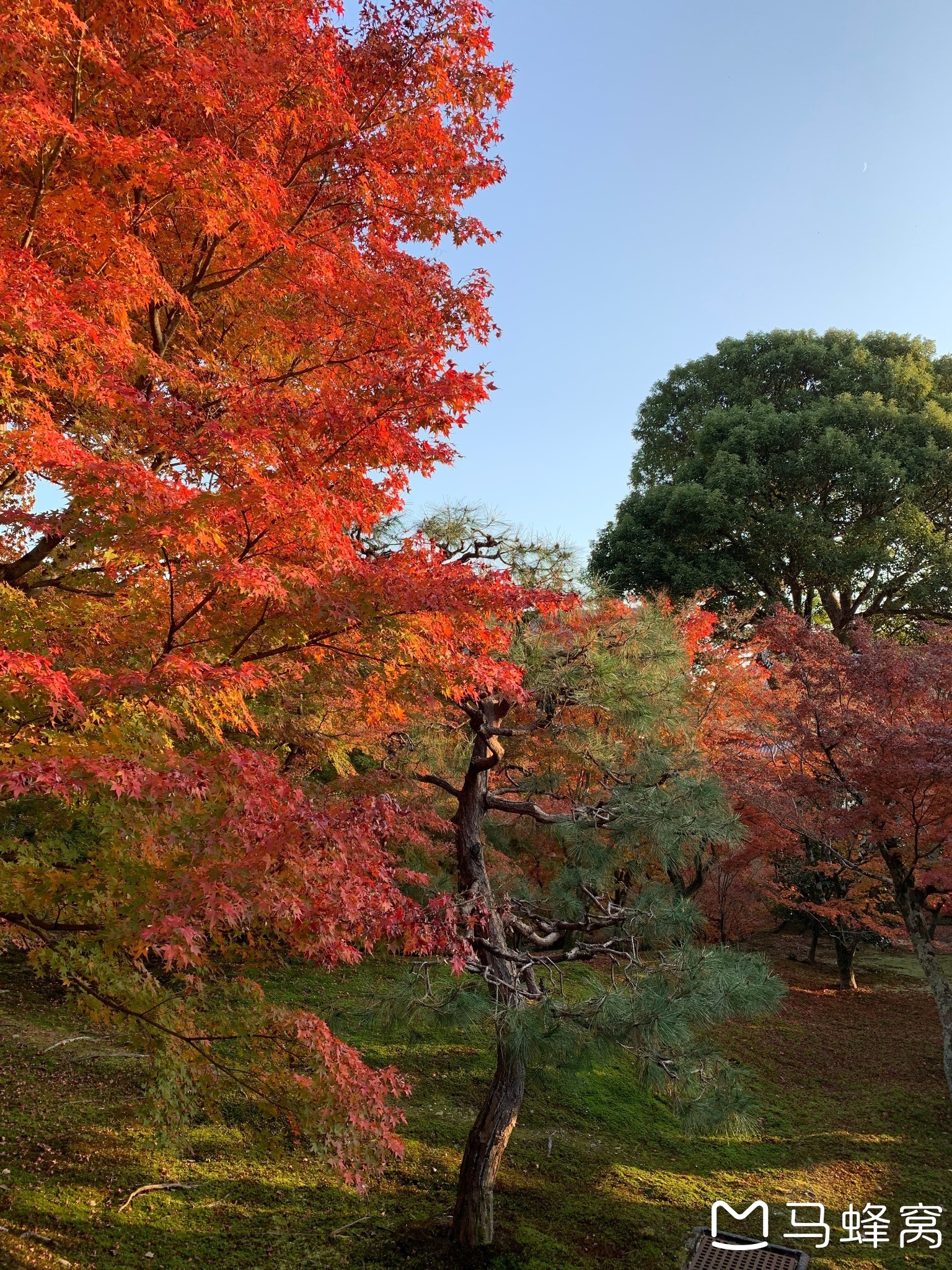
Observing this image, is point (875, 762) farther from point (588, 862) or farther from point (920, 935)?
point (588, 862)

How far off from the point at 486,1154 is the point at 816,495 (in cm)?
1619

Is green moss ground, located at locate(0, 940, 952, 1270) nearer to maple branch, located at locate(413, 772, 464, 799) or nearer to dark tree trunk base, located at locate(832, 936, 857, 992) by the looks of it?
maple branch, located at locate(413, 772, 464, 799)

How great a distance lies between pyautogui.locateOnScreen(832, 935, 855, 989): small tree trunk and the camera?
A: 13930 mm

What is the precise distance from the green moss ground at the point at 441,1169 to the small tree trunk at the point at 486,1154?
0.16 metres

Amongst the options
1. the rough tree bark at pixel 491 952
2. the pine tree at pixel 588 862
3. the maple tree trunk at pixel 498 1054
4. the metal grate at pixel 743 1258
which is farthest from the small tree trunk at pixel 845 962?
the maple tree trunk at pixel 498 1054

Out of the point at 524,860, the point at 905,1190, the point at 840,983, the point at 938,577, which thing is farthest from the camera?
the point at 938,577

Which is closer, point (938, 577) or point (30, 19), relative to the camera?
point (30, 19)

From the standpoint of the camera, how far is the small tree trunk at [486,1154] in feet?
17.5

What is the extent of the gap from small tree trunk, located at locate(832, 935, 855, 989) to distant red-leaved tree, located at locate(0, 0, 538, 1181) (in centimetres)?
1196

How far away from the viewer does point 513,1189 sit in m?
6.30

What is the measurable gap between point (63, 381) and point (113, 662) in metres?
1.35

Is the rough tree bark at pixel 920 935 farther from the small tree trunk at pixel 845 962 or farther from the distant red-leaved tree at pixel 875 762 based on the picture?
the small tree trunk at pixel 845 962

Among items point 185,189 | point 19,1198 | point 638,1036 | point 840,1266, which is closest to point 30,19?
point 185,189

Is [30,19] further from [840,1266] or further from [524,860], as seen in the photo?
[524,860]
